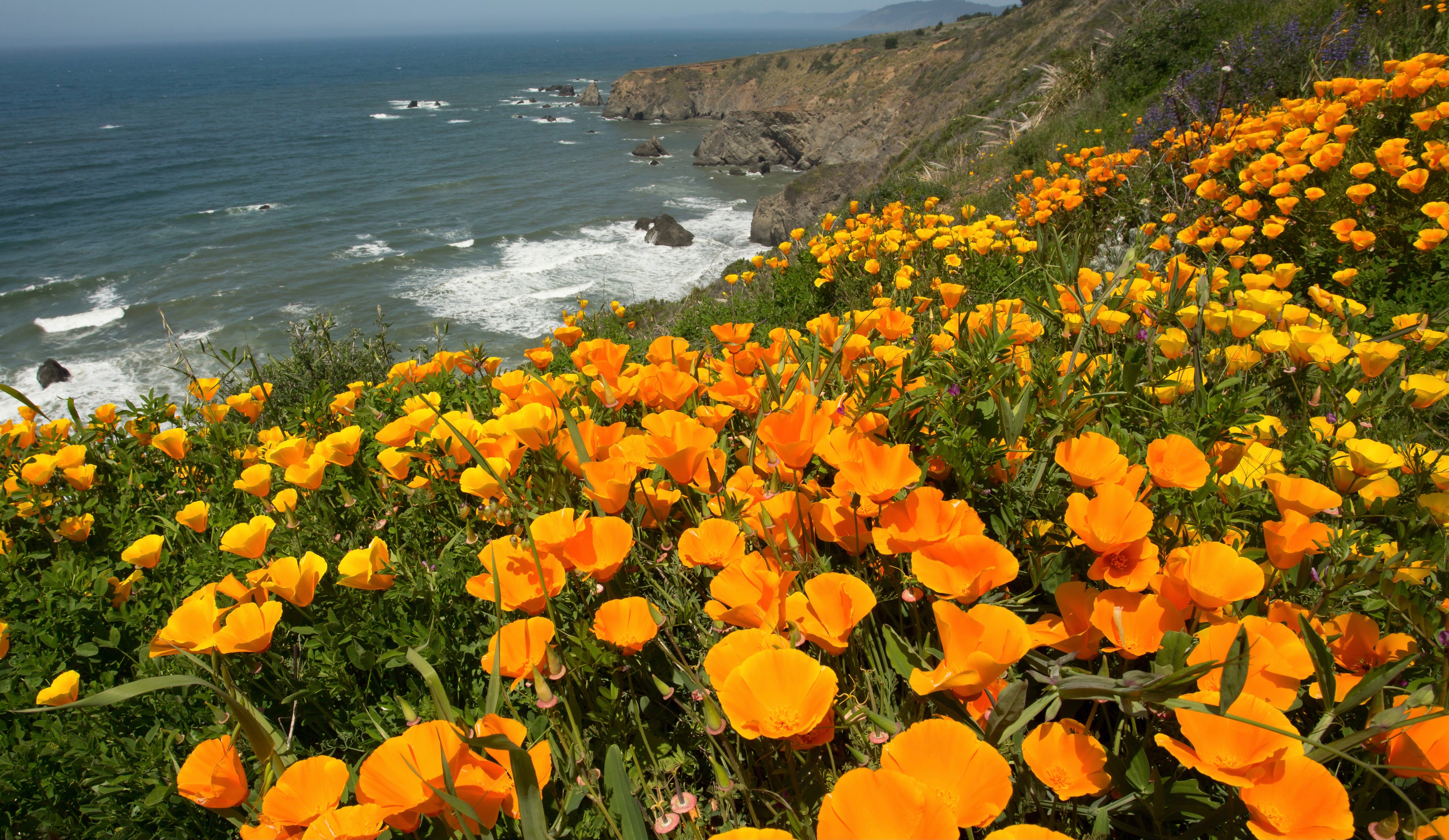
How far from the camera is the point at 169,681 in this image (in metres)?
0.91

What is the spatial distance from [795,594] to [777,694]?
186 millimetres

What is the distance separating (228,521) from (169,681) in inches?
41.8

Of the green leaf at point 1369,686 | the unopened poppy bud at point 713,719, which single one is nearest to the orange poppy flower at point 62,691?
the unopened poppy bud at point 713,719

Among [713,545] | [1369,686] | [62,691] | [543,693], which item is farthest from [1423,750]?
[62,691]

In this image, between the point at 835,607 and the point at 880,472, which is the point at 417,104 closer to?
the point at 880,472

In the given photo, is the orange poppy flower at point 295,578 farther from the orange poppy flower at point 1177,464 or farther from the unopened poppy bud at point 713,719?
the orange poppy flower at point 1177,464

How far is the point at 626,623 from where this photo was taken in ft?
3.44

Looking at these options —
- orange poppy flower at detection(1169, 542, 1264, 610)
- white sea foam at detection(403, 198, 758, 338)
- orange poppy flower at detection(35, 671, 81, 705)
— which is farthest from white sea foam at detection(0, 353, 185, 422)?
orange poppy flower at detection(1169, 542, 1264, 610)

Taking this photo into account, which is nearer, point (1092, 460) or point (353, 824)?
point (353, 824)

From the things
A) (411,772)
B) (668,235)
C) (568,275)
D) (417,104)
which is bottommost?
(568,275)

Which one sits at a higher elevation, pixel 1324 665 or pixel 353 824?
pixel 1324 665

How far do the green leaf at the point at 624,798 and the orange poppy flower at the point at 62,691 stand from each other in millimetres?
1002

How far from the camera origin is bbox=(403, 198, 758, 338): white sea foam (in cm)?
1856

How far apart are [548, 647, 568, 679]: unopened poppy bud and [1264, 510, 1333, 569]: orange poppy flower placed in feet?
3.52
